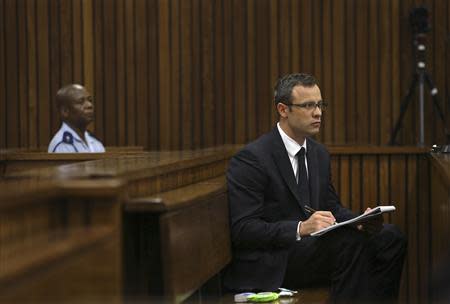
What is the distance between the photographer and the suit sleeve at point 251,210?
4.09 m

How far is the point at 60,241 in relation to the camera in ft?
7.04

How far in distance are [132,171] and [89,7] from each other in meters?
5.08

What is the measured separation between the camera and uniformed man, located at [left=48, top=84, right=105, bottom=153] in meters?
6.52

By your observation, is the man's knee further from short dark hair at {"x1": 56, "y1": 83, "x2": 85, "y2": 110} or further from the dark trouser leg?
short dark hair at {"x1": 56, "y1": 83, "x2": 85, "y2": 110}

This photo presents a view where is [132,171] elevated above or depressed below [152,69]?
below

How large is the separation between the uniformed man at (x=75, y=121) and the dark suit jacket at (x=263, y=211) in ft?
7.89

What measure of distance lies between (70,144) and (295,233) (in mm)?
2765

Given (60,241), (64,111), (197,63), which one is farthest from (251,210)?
(197,63)

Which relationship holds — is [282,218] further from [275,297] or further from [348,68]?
[348,68]

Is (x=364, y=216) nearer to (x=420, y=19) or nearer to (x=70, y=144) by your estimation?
(x=70, y=144)

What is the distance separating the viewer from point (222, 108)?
7695mm

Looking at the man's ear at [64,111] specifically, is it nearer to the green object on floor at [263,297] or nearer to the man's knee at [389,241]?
the man's knee at [389,241]

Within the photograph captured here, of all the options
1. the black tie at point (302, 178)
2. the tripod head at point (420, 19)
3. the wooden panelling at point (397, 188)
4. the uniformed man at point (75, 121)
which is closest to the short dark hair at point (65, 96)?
the uniformed man at point (75, 121)

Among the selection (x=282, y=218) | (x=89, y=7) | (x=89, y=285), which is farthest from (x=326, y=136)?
(x=89, y=285)
